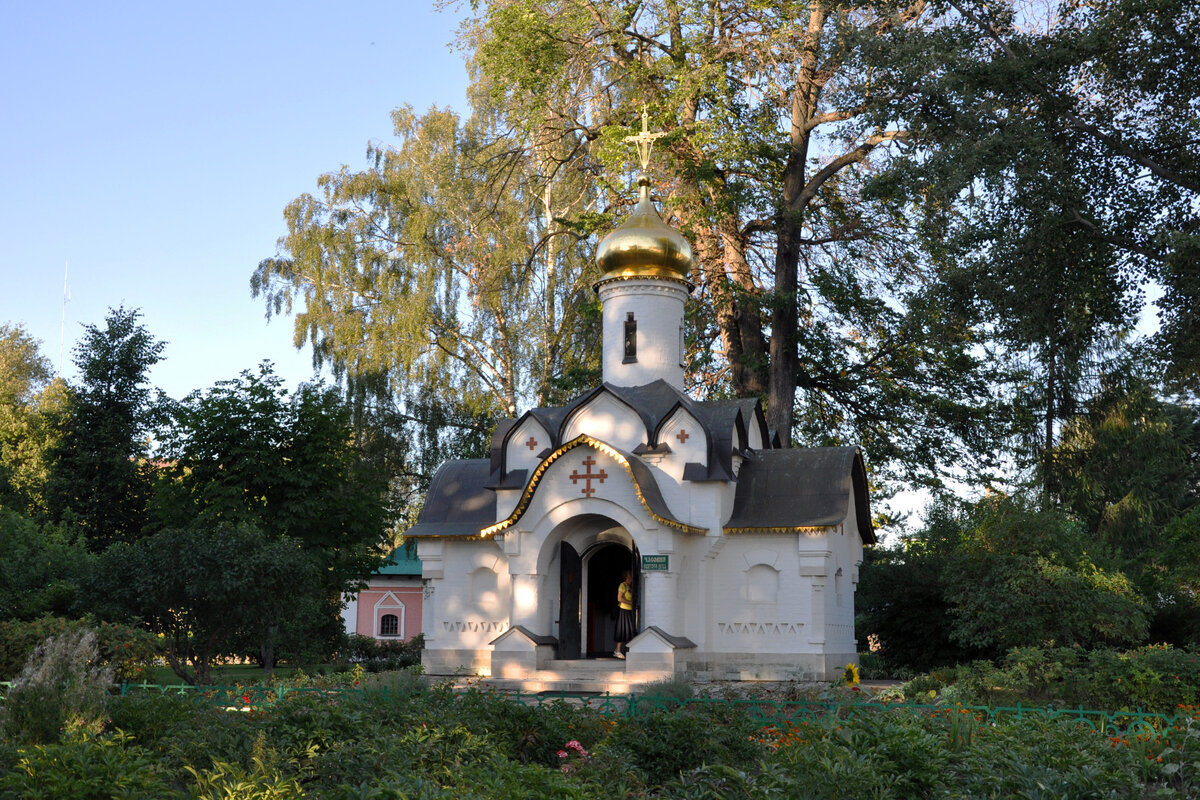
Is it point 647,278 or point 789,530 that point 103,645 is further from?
point 647,278

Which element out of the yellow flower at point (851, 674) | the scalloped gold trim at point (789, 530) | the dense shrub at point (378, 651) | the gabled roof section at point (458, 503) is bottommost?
the dense shrub at point (378, 651)

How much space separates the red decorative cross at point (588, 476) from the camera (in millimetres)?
15898

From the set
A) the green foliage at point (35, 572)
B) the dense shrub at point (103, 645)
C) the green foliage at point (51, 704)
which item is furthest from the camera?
the green foliage at point (35, 572)

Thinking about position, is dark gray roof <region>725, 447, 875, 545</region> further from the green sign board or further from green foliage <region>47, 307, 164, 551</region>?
green foliage <region>47, 307, 164, 551</region>

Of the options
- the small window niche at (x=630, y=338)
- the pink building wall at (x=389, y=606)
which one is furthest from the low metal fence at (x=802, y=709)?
the pink building wall at (x=389, y=606)

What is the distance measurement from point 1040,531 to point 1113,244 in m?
4.59

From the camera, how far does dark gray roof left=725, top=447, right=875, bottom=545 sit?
52.2 ft

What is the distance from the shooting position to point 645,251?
18219 mm

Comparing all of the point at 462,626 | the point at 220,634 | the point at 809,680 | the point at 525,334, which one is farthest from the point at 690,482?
the point at 525,334

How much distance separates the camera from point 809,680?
1541 centimetres

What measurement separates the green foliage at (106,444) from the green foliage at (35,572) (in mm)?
4425

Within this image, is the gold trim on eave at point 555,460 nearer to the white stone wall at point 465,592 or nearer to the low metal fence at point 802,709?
the white stone wall at point 465,592

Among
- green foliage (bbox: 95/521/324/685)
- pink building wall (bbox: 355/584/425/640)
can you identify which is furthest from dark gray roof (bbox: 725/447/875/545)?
pink building wall (bbox: 355/584/425/640)

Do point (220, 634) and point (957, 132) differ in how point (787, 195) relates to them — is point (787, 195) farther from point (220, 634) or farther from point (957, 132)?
point (220, 634)
